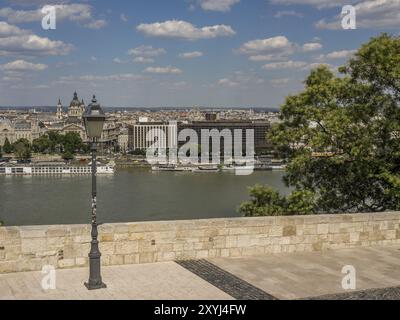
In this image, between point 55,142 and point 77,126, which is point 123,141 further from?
point 55,142

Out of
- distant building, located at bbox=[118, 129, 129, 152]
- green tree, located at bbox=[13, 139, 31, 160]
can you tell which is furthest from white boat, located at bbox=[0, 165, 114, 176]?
distant building, located at bbox=[118, 129, 129, 152]

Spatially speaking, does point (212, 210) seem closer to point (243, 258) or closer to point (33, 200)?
point (33, 200)

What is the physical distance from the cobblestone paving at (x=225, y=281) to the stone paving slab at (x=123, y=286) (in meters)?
0.12

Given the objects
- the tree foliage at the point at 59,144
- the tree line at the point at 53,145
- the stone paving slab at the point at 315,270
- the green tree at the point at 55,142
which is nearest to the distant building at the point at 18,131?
the tree line at the point at 53,145

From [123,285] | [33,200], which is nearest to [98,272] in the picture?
[123,285]

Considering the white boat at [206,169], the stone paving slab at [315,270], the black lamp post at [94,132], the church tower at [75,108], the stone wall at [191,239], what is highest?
the church tower at [75,108]

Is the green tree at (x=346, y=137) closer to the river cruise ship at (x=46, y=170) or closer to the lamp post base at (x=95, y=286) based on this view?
the lamp post base at (x=95, y=286)

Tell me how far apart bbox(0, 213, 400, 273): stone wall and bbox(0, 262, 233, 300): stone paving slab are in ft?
0.72

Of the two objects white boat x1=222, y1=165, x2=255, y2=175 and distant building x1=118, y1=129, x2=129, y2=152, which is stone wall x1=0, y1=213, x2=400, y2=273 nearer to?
white boat x1=222, y1=165, x2=255, y2=175

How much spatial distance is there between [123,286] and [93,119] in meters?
2.11

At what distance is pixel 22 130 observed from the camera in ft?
484

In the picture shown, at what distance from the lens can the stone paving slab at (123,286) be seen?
275 inches

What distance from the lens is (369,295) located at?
7.33m

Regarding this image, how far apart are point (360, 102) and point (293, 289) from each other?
8909 mm
